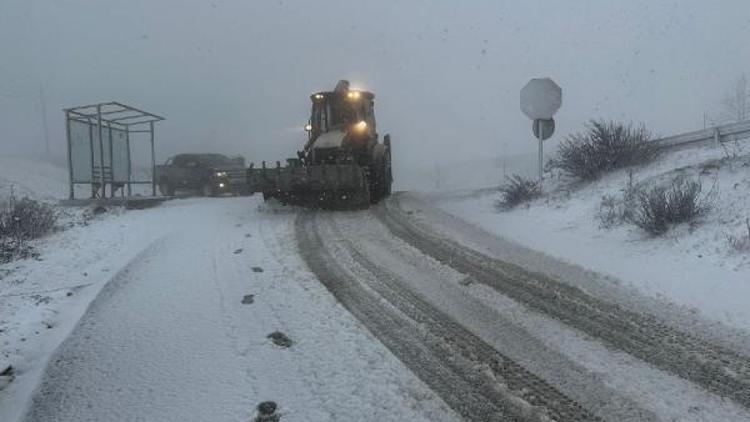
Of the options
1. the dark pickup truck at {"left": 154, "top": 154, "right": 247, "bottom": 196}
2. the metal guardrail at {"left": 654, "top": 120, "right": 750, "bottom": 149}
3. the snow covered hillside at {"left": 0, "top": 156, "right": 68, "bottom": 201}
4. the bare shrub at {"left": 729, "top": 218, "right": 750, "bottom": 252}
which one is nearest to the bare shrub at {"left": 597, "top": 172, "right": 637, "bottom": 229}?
the bare shrub at {"left": 729, "top": 218, "right": 750, "bottom": 252}

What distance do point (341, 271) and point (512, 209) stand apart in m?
5.96

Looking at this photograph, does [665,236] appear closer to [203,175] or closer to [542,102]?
[542,102]

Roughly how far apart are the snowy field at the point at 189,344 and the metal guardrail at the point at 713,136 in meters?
8.80

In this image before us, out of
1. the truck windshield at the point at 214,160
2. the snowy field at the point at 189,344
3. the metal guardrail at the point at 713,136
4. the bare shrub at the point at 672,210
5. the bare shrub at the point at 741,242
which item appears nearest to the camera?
the snowy field at the point at 189,344

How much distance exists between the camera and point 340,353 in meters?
4.47

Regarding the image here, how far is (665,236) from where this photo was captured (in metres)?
7.84

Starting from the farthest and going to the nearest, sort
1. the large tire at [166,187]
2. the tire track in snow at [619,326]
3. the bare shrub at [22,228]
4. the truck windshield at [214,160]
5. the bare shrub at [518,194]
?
the large tire at [166,187]
the truck windshield at [214,160]
the bare shrub at [518,194]
the bare shrub at [22,228]
the tire track in snow at [619,326]

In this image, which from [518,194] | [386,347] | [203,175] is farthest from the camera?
[203,175]

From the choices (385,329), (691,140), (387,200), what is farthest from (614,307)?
(387,200)

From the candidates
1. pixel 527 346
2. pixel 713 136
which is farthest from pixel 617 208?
pixel 527 346

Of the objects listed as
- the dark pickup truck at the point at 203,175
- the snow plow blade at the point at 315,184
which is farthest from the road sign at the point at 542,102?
the dark pickup truck at the point at 203,175

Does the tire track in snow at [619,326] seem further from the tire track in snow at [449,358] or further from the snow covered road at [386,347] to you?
the tire track in snow at [449,358]

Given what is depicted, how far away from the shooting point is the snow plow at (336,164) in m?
12.7

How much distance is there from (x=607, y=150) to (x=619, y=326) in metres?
7.87
